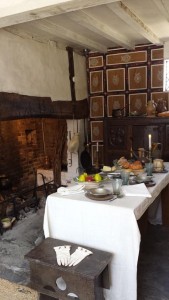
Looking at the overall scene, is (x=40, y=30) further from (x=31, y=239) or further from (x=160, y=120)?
(x=31, y=239)

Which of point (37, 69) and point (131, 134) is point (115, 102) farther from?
point (37, 69)

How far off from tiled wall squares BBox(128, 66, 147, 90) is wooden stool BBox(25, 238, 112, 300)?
10.3ft

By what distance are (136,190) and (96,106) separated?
2.77 m

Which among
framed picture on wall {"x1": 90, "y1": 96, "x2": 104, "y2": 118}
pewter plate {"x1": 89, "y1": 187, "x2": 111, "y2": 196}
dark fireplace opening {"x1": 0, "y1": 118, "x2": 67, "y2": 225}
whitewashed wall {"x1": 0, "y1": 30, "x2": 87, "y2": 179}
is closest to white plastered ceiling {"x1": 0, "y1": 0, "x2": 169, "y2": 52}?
whitewashed wall {"x1": 0, "y1": 30, "x2": 87, "y2": 179}

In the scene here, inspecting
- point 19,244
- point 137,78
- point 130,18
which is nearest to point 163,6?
point 130,18

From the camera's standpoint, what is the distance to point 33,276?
1922 mm

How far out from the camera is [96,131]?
4.89m

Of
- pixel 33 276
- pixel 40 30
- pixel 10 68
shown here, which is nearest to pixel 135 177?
pixel 33 276

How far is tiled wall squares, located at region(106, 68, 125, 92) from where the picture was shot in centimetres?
452

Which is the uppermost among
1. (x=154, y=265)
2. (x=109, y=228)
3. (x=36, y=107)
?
(x=36, y=107)

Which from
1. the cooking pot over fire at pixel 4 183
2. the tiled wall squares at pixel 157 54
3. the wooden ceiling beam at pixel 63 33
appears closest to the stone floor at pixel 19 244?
the cooking pot over fire at pixel 4 183

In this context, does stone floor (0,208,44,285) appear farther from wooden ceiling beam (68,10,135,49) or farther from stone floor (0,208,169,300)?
wooden ceiling beam (68,10,135,49)

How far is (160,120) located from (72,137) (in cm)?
153

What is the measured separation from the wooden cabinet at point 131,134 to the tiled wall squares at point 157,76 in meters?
0.68
